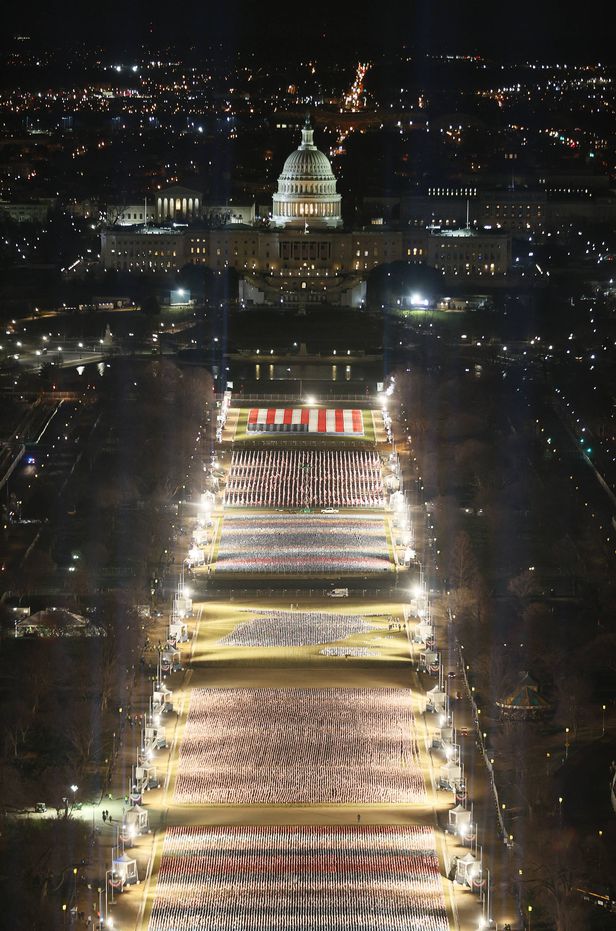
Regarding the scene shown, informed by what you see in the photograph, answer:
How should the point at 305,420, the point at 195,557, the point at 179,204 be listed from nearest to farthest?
the point at 195,557
the point at 305,420
the point at 179,204

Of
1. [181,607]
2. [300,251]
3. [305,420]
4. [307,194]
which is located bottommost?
[300,251]

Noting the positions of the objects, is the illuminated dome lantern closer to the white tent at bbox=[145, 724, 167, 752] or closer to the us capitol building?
the us capitol building

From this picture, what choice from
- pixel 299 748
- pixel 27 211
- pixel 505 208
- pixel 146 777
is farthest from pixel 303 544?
pixel 27 211

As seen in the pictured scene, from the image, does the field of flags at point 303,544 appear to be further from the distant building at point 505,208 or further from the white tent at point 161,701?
the distant building at point 505,208

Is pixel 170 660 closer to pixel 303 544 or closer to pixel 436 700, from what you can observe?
pixel 436 700

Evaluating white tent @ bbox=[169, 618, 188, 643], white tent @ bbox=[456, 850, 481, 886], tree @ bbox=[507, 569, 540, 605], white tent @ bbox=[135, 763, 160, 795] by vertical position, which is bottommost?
white tent @ bbox=[169, 618, 188, 643]

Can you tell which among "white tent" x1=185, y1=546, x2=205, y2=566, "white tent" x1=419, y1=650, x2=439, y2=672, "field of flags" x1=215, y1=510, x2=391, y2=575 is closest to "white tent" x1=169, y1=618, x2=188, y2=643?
"white tent" x1=419, y1=650, x2=439, y2=672

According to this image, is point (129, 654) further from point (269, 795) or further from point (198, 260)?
point (198, 260)

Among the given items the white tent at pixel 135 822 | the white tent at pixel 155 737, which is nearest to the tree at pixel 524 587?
the white tent at pixel 155 737
